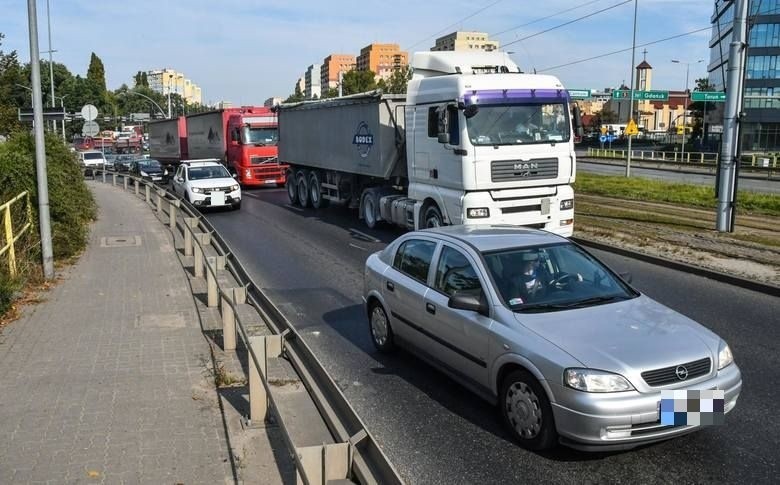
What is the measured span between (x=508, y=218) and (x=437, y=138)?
2106mm

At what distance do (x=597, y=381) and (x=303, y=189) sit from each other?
65.1 feet

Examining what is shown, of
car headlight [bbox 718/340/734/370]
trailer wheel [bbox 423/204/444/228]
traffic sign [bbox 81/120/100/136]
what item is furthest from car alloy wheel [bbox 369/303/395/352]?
traffic sign [bbox 81/120/100/136]

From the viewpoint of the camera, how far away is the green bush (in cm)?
1234

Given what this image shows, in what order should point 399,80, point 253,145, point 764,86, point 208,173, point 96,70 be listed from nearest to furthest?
1. point 208,173
2. point 253,145
3. point 399,80
4. point 764,86
5. point 96,70

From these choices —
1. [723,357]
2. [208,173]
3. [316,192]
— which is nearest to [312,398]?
[723,357]

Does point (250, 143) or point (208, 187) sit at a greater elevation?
point (250, 143)

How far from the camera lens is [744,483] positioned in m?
4.73

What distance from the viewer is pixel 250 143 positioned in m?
30.2

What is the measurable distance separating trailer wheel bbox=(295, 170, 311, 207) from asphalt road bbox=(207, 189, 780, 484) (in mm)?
11126

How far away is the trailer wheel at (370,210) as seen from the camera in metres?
18.0

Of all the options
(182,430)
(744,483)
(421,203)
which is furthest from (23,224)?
(744,483)

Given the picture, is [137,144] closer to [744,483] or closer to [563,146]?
[563,146]

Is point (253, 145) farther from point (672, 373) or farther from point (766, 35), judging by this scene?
point (766, 35)

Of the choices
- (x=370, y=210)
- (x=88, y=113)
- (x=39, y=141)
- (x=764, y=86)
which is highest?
(x=764, y=86)
